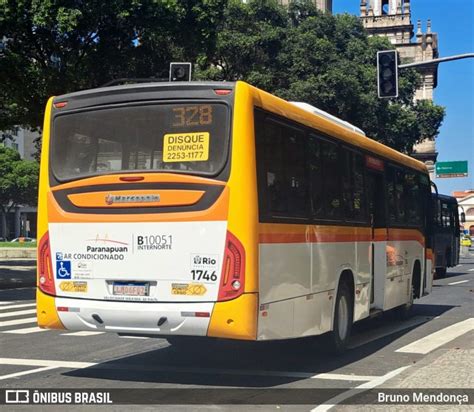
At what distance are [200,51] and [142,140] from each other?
18.8 meters

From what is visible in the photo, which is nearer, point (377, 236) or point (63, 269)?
point (63, 269)

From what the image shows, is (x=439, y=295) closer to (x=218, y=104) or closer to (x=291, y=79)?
(x=218, y=104)

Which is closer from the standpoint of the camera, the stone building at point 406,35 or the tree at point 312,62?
the tree at point 312,62

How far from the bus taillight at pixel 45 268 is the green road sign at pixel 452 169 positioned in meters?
60.9

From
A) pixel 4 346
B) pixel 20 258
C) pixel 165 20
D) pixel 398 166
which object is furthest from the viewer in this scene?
pixel 20 258

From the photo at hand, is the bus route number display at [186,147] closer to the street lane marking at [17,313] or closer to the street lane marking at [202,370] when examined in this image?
the street lane marking at [202,370]

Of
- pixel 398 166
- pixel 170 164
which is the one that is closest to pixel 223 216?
pixel 170 164

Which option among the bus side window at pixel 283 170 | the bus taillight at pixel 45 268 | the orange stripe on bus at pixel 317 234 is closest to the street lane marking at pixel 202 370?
the bus taillight at pixel 45 268

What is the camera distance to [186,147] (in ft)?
25.1

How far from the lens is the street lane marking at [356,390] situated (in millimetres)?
6758

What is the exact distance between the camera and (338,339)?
978 centimetres

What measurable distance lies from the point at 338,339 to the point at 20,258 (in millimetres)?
35243

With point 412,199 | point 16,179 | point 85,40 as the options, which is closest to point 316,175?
point 412,199

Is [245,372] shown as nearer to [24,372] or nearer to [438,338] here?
[24,372]
